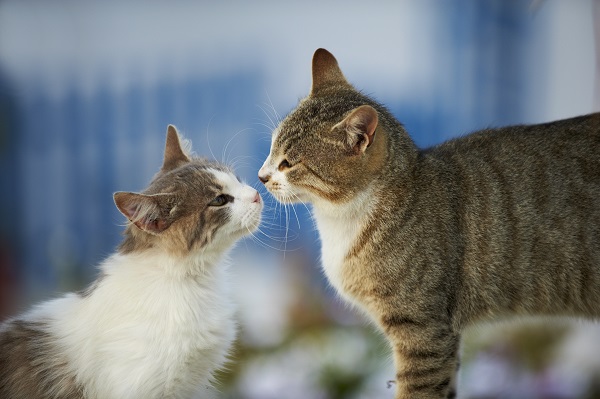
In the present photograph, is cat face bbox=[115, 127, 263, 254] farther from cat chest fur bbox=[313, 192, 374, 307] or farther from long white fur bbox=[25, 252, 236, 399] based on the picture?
cat chest fur bbox=[313, 192, 374, 307]

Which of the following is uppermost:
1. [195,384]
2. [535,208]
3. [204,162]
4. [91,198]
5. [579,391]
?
[204,162]

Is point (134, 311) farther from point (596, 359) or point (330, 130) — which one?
point (596, 359)

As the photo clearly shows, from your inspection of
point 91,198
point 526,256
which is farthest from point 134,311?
point 91,198

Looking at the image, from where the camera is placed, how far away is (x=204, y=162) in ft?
7.62

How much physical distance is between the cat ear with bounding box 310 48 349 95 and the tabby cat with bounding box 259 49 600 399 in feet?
0.53

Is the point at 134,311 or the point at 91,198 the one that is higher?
the point at 134,311

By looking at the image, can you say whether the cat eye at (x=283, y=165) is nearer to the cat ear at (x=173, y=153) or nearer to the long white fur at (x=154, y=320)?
the long white fur at (x=154, y=320)

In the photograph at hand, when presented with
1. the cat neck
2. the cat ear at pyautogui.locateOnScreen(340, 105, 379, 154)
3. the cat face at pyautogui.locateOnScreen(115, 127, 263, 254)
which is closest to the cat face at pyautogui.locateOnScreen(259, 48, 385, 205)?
the cat ear at pyautogui.locateOnScreen(340, 105, 379, 154)

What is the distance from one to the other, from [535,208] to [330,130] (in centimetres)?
65

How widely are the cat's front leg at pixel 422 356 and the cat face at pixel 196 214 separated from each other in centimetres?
52

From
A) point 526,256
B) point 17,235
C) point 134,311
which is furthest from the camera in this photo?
point 17,235

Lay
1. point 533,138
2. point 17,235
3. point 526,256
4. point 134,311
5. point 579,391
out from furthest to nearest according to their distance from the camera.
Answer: point 17,235 → point 579,391 → point 533,138 → point 526,256 → point 134,311

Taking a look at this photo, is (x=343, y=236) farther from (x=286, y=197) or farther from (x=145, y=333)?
(x=145, y=333)

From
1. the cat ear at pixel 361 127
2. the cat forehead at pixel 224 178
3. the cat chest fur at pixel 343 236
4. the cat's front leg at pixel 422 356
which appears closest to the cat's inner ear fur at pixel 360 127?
the cat ear at pixel 361 127
